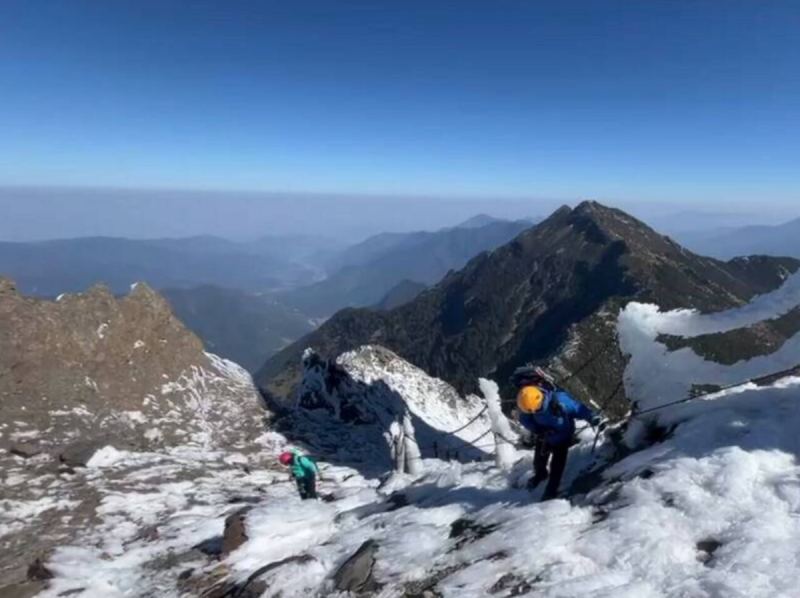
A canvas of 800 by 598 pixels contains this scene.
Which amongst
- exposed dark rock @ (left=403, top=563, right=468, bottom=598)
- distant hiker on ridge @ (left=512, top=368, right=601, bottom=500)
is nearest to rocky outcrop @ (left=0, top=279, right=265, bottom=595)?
exposed dark rock @ (left=403, top=563, right=468, bottom=598)

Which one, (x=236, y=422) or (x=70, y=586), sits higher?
(x=70, y=586)

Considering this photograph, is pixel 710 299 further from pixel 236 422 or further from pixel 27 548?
pixel 27 548

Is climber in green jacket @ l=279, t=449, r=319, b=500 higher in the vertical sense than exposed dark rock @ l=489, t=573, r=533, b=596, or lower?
lower

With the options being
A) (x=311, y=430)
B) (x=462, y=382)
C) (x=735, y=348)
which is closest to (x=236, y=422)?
(x=311, y=430)

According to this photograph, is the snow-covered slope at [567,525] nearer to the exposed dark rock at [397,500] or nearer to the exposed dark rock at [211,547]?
the exposed dark rock at [397,500]

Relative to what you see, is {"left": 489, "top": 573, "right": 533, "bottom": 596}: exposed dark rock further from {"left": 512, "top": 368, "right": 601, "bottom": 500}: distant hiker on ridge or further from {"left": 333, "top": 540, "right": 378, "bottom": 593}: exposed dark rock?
{"left": 512, "top": 368, "right": 601, "bottom": 500}: distant hiker on ridge

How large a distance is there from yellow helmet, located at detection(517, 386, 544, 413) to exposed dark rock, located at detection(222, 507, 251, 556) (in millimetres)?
8674

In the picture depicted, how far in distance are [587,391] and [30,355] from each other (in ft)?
364

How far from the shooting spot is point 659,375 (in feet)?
54.6

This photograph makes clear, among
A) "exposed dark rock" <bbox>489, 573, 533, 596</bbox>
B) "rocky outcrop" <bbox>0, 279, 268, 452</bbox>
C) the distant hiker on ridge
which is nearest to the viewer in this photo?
"exposed dark rock" <bbox>489, 573, 533, 596</bbox>

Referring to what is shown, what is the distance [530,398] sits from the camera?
1191 centimetres

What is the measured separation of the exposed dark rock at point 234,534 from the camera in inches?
579

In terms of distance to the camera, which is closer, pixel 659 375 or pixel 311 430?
pixel 659 375

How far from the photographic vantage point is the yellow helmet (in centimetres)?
1190
